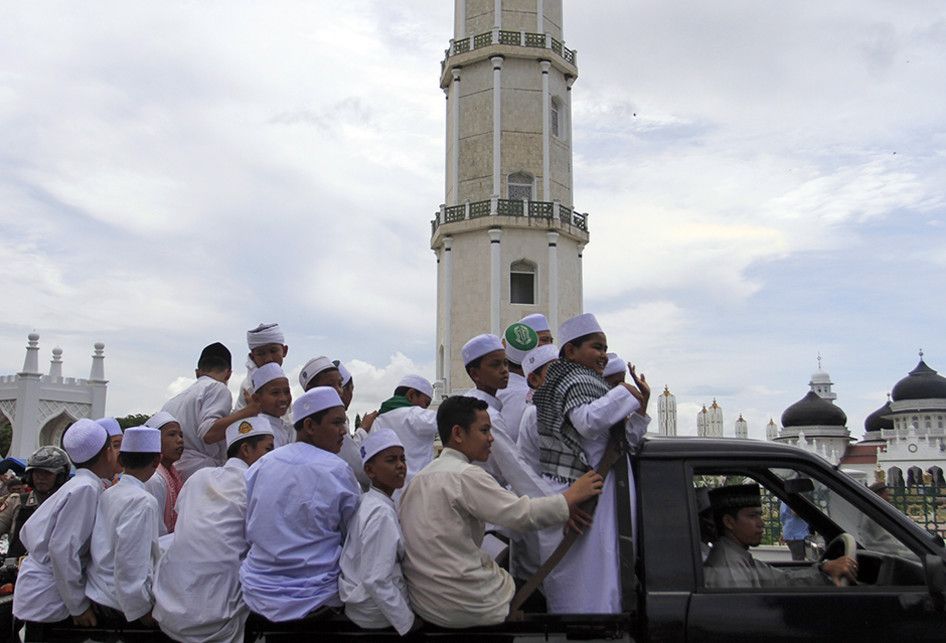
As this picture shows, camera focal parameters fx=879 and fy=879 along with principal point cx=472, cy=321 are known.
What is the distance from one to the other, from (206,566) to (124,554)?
1.54 ft

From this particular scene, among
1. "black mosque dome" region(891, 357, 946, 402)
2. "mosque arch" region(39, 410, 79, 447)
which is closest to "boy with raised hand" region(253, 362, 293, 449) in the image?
"mosque arch" region(39, 410, 79, 447)

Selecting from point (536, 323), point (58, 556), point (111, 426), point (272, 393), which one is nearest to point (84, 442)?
point (58, 556)

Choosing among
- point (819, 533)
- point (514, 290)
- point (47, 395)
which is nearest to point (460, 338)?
point (514, 290)

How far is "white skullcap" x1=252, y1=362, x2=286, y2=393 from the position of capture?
549cm

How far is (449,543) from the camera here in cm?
380

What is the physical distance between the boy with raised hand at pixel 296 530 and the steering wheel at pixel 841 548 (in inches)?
91.1

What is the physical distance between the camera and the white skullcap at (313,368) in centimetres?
582

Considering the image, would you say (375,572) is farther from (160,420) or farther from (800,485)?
(160,420)

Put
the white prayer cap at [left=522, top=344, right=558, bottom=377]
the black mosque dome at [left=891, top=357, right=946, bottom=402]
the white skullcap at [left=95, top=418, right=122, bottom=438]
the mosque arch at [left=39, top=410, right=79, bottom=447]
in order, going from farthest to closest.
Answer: the black mosque dome at [left=891, top=357, right=946, bottom=402], the mosque arch at [left=39, top=410, right=79, bottom=447], the white skullcap at [left=95, top=418, right=122, bottom=438], the white prayer cap at [left=522, top=344, right=558, bottom=377]

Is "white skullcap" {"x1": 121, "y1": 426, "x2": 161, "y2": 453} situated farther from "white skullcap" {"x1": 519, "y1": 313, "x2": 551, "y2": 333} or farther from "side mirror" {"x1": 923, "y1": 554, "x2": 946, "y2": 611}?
"side mirror" {"x1": 923, "y1": 554, "x2": 946, "y2": 611}

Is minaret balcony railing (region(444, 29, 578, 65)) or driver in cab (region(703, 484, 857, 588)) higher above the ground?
minaret balcony railing (region(444, 29, 578, 65))

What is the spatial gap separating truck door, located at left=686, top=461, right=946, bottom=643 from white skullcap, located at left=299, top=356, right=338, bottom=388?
8.89ft

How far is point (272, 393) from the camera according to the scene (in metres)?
5.49

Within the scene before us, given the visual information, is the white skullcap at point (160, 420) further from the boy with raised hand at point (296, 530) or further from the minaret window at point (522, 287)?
the minaret window at point (522, 287)
